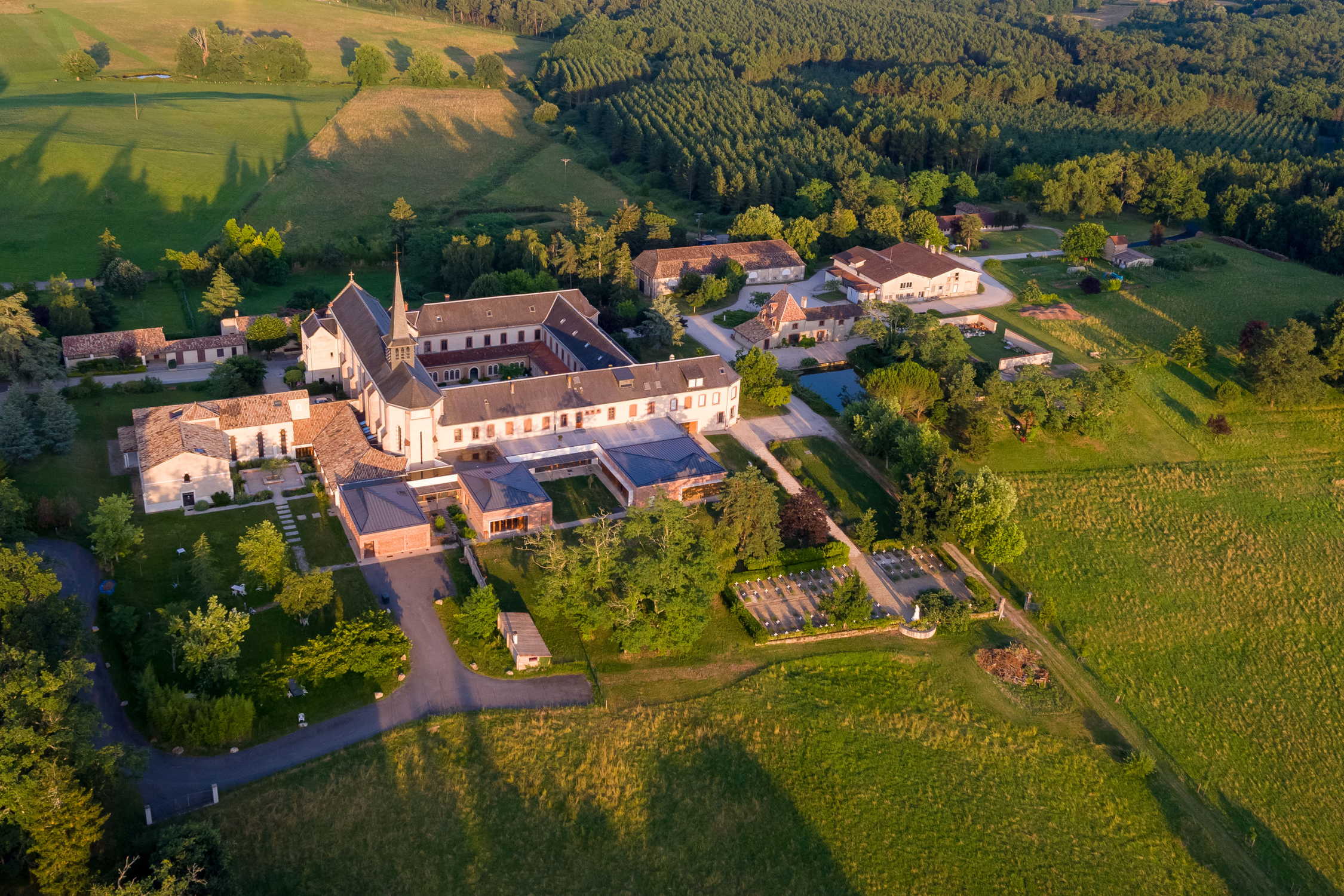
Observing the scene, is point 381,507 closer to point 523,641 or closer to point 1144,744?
point 523,641

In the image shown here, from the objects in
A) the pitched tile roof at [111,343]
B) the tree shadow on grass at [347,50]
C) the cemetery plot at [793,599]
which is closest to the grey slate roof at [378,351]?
the pitched tile roof at [111,343]

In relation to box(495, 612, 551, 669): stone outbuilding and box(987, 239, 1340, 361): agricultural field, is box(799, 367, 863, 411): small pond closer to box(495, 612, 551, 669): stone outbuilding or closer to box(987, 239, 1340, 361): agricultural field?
box(987, 239, 1340, 361): agricultural field

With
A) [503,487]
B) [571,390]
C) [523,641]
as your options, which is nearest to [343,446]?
[503,487]

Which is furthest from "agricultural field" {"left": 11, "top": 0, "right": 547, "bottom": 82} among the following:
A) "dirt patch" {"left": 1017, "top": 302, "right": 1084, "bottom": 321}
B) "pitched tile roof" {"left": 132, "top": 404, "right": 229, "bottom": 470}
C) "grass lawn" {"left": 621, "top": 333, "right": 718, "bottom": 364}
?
"pitched tile roof" {"left": 132, "top": 404, "right": 229, "bottom": 470}

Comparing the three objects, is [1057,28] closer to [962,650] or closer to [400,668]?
[962,650]

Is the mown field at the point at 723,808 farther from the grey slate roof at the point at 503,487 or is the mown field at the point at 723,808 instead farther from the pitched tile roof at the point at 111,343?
the pitched tile roof at the point at 111,343

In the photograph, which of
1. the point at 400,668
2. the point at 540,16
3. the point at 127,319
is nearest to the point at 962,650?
the point at 400,668
